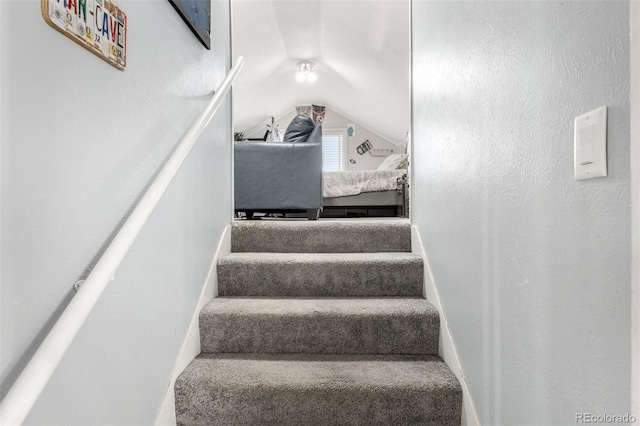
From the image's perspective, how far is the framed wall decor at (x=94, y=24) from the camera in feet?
1.99

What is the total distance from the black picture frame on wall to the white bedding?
2613mm

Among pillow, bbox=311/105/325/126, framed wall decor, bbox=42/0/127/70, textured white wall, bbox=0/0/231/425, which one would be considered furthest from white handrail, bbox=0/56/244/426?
pillow, bbox=311/105/325/126

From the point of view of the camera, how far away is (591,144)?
0.56 meters

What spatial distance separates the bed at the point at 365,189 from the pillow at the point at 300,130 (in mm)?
1138

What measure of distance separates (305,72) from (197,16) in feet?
15.1

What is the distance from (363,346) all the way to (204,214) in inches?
34.7

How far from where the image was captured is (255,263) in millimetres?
1591

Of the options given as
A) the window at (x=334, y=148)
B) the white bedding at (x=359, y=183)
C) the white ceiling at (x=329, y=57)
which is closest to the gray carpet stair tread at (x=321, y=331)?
the white ceiling at (x=329, y=57)

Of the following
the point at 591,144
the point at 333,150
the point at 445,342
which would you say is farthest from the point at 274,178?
the point at 333,150

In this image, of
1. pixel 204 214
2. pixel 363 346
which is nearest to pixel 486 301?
pixel 363 346

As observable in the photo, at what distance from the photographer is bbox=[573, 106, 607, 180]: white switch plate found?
0.53 meters

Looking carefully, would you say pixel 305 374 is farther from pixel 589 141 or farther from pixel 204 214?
pixel 589 141

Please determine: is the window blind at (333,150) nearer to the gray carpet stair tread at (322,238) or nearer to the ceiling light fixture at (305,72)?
the ceiling light fixture at (305,72)
